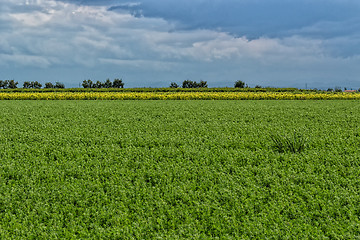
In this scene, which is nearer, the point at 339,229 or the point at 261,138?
the point at 339,229

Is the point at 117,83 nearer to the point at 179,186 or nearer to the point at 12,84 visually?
the point at 12,84

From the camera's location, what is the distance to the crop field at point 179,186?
128 inches

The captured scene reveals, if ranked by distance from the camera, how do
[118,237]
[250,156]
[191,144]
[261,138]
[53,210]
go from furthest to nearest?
[261,138] → [191,144] → [250,156] → [53,210] → [118,237]

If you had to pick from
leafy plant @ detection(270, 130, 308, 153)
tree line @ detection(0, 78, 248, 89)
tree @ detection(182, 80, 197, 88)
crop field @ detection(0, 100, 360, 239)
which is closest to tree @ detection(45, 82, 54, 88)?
tree line @ detection(0, 78, 248, 89)

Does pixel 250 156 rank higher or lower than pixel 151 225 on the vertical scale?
higher

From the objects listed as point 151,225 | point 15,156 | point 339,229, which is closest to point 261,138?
point 339,229

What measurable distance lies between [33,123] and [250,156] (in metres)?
6.79

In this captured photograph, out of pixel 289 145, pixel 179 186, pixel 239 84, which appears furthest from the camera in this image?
pixel 239 84

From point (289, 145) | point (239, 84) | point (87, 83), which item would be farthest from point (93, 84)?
point (289, 145)

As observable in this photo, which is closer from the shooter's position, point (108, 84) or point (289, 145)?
point (289, 145)

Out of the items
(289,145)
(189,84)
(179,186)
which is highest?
(189,84)

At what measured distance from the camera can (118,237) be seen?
3.11 meters

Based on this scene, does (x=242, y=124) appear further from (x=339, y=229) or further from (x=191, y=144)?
(x=339, y=229)

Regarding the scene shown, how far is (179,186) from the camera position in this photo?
412 centimetres
